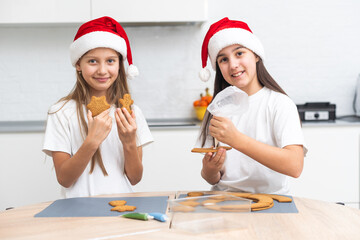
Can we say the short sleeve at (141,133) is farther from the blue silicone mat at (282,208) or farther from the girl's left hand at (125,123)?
the blue silicone mat at (282,208)

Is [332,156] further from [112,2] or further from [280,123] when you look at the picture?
[112,2]

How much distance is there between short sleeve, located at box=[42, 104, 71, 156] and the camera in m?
2.00

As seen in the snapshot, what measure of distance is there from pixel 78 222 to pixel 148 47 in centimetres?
266

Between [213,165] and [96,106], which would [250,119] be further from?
[96,106]

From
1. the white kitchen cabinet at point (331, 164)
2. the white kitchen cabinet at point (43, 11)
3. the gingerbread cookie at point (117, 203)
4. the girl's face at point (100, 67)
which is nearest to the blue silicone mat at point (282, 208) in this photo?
the gingerbread cookie at point (117, 203)

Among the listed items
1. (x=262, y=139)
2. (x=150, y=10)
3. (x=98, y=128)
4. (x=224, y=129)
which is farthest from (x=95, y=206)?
(x=150, y=10)

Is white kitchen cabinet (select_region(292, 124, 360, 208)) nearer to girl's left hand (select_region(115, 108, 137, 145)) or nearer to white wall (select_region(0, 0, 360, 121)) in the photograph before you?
white wall (select_region(0, 0, 360, 121))

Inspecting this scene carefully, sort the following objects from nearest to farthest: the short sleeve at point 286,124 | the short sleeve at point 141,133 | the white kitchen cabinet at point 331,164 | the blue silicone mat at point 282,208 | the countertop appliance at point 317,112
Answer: the blue silicone mat at point 282,208
the short sleeve at point 286,124
the short sleeve at point 141,133
the white kitchen cabinet at point 331,164
the countertop appliance at point 317,112

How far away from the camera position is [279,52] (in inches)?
152

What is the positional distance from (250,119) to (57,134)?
0.86 m

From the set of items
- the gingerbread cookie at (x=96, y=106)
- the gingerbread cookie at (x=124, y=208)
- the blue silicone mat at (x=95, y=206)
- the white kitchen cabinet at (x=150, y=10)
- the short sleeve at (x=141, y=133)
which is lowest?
the blue silicone mat at (x=95, y=206)

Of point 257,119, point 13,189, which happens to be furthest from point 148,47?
point 257,119

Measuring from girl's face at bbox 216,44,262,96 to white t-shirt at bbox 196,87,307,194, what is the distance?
0.14m

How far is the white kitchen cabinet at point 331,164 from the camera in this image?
10.8ft
